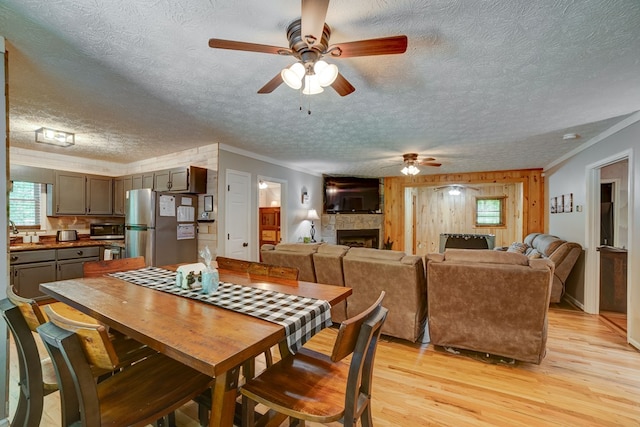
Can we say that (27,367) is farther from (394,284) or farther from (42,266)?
(42,266)

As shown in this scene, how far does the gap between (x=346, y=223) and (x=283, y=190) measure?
2184 millimetres

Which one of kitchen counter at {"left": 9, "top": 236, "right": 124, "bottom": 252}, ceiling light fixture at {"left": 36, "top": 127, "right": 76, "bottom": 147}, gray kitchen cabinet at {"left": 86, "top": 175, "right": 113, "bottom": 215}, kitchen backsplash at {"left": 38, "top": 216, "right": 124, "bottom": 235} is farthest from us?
gray kitchen cabinet at {"left": 86, "top": 175, "right": 113, "bottom": 215}

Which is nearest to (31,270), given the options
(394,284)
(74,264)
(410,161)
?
(74,264)

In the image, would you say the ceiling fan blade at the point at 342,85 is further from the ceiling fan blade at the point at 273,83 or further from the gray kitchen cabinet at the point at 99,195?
the gray kitchen cabinet at the point at 99,195

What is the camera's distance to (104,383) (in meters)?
1.18

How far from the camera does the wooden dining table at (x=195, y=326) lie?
0.91 meters

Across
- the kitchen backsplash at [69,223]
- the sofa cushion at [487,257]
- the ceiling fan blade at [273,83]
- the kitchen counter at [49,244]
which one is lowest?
the kitchen counter at [49,244]

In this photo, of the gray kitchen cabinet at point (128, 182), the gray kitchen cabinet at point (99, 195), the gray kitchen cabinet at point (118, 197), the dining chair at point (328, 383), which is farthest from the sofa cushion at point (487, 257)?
the gray kitchen cabinet at point (99, 195)

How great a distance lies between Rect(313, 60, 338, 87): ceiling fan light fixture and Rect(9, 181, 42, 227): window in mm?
5238

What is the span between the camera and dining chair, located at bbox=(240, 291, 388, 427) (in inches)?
39.9

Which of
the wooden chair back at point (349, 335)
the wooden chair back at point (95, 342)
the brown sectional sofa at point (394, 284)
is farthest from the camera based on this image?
the brown sectional sofa at point (394, 284)

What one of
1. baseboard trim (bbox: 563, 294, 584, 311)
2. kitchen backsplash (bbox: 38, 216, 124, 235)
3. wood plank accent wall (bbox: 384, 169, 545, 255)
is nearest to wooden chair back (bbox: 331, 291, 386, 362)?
baseboard trim (bbox: 563, 294, 584, 311)

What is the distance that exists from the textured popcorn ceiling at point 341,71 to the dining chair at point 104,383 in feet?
4.97

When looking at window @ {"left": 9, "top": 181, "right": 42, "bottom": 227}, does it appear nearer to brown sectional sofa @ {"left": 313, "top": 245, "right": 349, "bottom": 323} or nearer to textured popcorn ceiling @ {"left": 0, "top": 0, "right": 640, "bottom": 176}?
textured popcorn ceiling @ {"left": 0, "top": 0, "right": 640, "bottom": 176}
